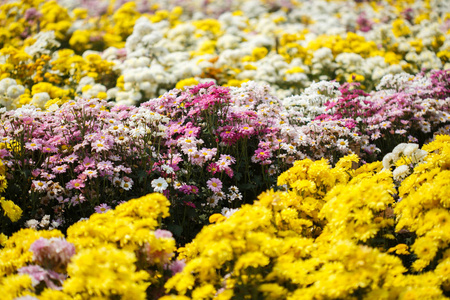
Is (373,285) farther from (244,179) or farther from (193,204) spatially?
(244,179)

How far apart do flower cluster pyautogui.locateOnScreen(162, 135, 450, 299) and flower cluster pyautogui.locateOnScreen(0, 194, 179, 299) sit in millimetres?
161

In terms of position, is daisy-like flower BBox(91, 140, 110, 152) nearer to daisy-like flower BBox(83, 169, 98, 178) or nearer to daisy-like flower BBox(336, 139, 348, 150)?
daisy-like flower BBox(83, 169, 98, 178)

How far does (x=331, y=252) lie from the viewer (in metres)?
1.80

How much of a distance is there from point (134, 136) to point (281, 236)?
1.55 m

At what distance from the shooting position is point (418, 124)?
15.1 ft

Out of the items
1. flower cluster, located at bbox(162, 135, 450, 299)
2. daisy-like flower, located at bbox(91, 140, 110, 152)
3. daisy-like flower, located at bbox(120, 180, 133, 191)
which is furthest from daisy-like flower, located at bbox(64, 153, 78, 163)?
flower cluster, located at bbox(162, 135, 450, 299)

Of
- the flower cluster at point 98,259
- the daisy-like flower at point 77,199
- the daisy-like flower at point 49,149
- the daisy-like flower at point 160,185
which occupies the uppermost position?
the flower cluster at point 98,259

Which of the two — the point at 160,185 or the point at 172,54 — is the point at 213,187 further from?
the point at 172,54

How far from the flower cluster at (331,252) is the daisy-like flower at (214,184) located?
74 cm

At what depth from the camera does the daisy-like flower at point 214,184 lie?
3.13 meters

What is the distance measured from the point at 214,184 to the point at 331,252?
59.0 inches

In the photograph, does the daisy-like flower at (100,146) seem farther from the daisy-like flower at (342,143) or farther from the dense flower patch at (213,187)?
the daisy-like flower at (342,143)

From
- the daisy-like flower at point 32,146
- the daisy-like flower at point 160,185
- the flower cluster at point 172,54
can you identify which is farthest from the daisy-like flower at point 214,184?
the flower cluster at point 172,54

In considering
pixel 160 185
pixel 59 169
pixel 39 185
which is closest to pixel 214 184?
pixel 160 185
